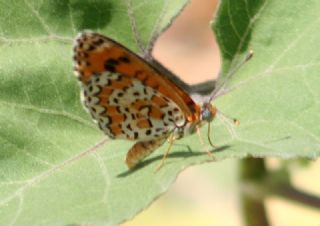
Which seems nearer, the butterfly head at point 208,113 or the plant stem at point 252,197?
the butterfly head at point 208,113

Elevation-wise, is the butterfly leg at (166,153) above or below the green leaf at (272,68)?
below

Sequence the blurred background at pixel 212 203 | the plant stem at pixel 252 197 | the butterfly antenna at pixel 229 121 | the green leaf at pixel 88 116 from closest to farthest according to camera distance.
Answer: the green leaf at pixel 88 116 < the butterfly antenna at pixel 229 121 < the plant stem at pixel 252 197 < the blurred background at pixel 212 203

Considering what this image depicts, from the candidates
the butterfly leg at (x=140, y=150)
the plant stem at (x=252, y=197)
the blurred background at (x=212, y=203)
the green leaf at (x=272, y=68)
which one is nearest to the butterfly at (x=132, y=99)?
the butterfly leg at (x=140, y=150)

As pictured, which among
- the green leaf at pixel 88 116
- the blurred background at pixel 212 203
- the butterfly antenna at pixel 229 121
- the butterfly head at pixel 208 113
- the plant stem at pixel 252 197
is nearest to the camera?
the green leaf at pixel 88 116

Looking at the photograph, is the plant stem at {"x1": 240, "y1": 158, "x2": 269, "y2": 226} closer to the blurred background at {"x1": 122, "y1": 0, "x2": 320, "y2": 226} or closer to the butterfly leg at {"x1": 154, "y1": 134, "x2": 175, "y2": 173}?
the butterfly leg at {"x1": 154, "y1": 134, "x2": 175, "y2": 173}

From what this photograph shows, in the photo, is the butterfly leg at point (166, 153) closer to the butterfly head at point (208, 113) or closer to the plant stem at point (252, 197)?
the butterfly head at point (208, 113)

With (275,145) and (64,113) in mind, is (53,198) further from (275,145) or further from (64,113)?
(275,145)

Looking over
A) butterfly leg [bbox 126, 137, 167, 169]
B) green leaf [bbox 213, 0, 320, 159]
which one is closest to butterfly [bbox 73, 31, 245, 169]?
butterfly leg [bbox 126, 137, 167, 169]

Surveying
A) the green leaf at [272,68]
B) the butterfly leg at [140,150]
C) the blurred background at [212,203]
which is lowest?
the blurred background at [212,203]
